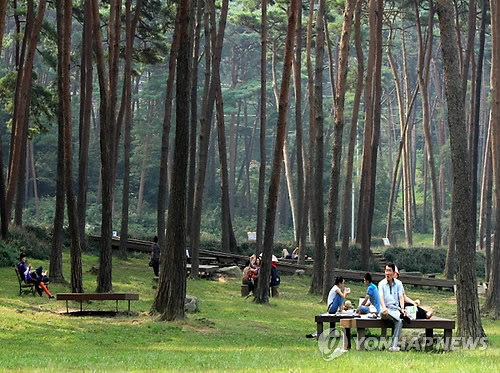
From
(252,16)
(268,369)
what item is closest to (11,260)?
(268,369)

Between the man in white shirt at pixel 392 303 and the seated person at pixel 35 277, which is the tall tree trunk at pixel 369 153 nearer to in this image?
the seated person at pixel 35 277

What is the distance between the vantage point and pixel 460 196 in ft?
53.0

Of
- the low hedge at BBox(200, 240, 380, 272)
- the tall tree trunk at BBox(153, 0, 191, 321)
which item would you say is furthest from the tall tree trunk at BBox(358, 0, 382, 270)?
the tall tree trunk at BBox(153, 0, 191, 321)

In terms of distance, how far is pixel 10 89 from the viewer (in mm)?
36312

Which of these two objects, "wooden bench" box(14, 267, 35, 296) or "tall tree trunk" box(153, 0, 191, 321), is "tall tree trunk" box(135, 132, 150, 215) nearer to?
"wooden bench" box(14, 267, 35, 296)

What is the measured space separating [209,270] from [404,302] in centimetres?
1629

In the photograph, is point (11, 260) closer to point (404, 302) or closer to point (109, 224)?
point (109, 224)

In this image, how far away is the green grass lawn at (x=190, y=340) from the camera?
37.9 ft

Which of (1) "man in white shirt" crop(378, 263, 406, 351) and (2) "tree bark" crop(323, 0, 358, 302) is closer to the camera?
(1) "man in white shirt" crop(378, 263, 406, 351)

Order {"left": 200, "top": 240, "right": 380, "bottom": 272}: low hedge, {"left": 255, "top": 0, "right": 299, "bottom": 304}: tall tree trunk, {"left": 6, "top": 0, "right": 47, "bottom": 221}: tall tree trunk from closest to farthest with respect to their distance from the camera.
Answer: {"left": 255, "top": 0, "right": 299, "bottom": 304}: tall tree trunk
{"left": 6, "top": 0, "right": 47, "bottom": 221}: tall tree trunk
{"left": 200, "top": 240, "right": 380, "bottom": 272}: low hedge

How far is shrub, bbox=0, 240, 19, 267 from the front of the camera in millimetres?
28594

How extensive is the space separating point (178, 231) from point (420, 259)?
27.4m

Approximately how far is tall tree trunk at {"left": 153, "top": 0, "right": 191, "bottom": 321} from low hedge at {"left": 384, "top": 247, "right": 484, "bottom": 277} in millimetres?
25625

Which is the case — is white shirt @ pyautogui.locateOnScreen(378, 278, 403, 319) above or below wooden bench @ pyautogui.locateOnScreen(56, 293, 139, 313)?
above
